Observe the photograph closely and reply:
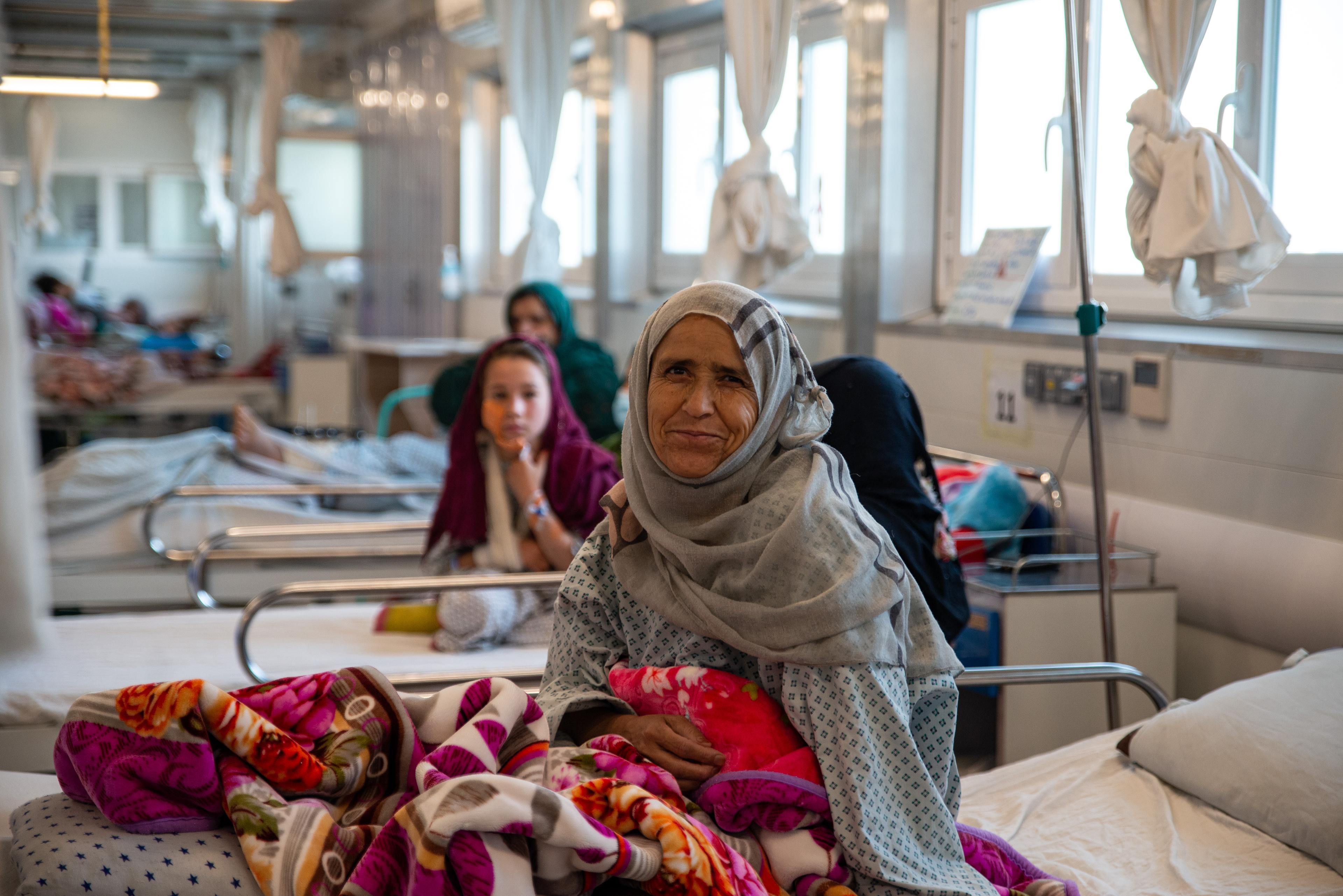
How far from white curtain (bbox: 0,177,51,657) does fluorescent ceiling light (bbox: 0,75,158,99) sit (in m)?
7.27

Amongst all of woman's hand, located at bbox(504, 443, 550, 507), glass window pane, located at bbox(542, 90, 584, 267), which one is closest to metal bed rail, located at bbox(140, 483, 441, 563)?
woman's hand, located at bbox(504, 443, 550, 507)

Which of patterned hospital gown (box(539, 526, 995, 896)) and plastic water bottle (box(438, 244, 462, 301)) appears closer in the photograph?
patterned hospital gown (box(539, 526, 995, 896))

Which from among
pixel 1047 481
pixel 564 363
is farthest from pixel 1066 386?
pixel 564 363

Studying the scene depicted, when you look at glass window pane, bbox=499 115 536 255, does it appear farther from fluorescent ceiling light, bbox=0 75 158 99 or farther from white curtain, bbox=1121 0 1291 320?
white curtain, bbox=1121 0 1291 320

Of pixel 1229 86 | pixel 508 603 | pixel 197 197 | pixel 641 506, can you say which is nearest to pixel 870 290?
pixel 1229 86

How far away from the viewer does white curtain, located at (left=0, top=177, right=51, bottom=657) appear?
197cm

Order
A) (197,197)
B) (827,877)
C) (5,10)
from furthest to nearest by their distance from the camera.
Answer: (197,197)
(5,10)
(827,877)

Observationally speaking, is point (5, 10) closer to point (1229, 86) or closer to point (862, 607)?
point (1229, 86)

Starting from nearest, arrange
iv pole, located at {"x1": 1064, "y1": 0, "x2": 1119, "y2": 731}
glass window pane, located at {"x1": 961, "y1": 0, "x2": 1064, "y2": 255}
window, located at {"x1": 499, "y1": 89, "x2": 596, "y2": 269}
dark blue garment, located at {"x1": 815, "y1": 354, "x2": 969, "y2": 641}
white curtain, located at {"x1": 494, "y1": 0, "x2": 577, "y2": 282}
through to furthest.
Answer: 1. dark blue garment, located at {"x1": 815, "y1": 354, "x2": 969, "y2": 641}
2. iv pole, located at {"x1": 1064, "y1": 0, "x2": 1119, "y2": 731}
3. glass window pane, located at {"x1": 961, "y1": 0, "x2": 1064, "y2": 255}
4. white curtain, located at {"x1": 494, "y1": 0, "x2": 577, "y2": 282}
5. window, located at {"x1": 499, "y1": 89, "x2": 596, "y2": 269}

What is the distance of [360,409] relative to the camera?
25.2 ft

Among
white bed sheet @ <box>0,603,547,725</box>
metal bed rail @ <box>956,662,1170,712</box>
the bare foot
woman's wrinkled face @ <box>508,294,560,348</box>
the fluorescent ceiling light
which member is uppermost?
the fluorescent ceiling light

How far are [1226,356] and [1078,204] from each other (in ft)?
1.75

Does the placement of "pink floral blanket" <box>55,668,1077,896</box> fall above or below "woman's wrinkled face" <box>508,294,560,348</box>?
below

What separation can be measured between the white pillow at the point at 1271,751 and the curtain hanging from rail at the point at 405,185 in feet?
20.4
